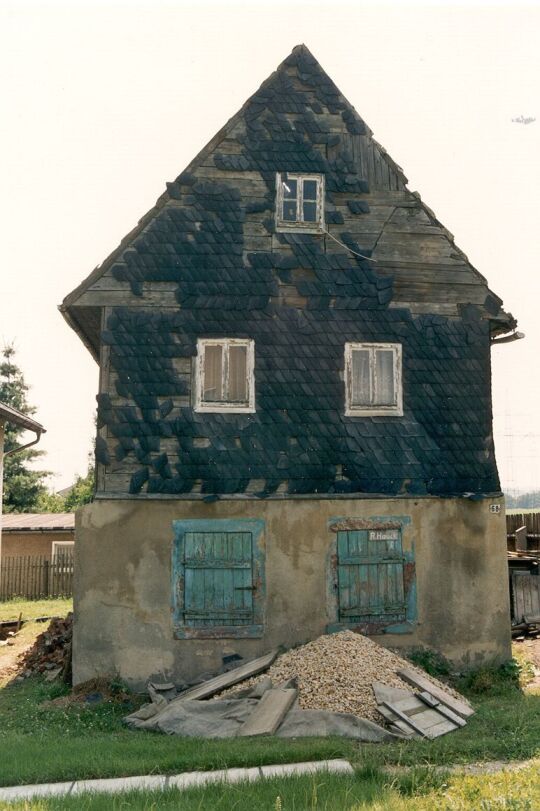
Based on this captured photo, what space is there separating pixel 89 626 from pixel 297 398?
192 inches

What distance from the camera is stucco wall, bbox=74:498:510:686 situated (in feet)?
38.0

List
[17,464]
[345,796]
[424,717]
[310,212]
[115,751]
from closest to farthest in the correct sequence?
[345,796] < [115,751] < [424,717] < [310,212] < [17,464]

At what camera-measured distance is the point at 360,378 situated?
12680 mm

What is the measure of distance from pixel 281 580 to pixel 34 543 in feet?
65.1

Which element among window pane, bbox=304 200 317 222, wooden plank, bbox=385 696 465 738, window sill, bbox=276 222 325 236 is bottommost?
wooden plank, bbox=385 696 465 738

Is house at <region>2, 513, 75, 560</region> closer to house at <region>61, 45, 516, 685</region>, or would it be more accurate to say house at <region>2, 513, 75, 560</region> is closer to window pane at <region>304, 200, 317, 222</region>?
house at <region>61, 45, 516, 685</region>

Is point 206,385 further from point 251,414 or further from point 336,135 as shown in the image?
point 336,135

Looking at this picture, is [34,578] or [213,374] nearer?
[213,374]

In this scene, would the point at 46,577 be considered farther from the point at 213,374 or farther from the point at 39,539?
the point at 213,374

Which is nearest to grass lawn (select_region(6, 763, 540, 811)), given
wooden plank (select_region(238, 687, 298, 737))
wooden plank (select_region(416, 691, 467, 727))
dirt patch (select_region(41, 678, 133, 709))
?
wooden plank (select_region(238, 687, 298, 737))

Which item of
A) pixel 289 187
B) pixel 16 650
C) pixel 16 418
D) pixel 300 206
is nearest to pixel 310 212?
pixel 300 206

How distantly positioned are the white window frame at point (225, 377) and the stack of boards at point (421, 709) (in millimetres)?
4835

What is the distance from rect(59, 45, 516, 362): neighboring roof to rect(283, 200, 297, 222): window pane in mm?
319

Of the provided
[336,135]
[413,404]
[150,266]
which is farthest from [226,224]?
[413,404]
